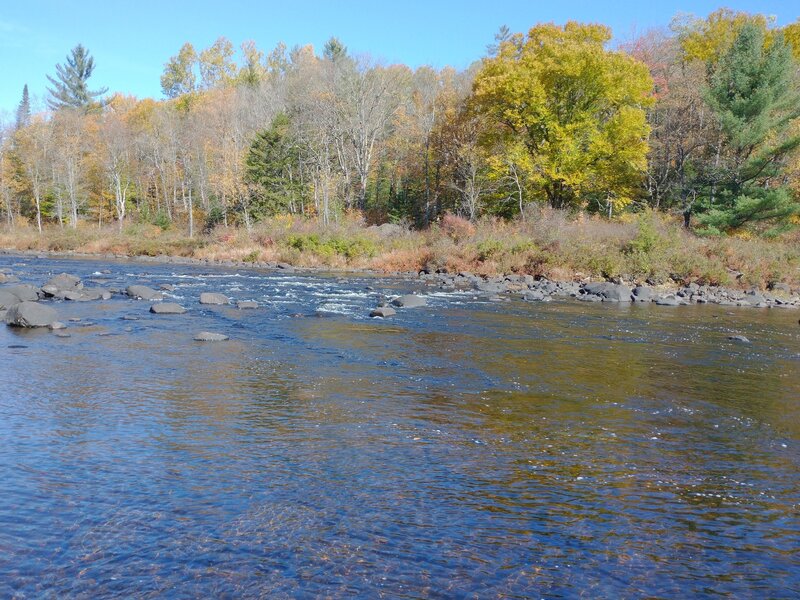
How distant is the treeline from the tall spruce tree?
0.11 metres

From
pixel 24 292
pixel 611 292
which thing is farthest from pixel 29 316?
pixel 611 292

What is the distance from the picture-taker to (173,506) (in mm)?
6316

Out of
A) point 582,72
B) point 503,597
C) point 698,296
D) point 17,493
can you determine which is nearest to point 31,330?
point 17,493

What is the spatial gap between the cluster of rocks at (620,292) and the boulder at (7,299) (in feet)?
57.1

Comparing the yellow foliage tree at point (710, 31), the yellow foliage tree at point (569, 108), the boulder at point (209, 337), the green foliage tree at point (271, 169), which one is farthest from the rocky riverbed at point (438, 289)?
the yellow foliage tree at point (710, 31)

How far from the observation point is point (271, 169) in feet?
176

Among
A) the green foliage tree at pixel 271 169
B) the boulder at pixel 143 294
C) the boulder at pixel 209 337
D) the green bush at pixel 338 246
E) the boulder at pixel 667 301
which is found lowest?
the boulder at pixel 667 301

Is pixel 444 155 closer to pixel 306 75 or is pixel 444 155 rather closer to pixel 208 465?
pixel 306 75

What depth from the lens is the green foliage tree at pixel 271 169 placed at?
52.8m

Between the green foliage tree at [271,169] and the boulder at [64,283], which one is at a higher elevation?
the green foliage tree at [271,169]

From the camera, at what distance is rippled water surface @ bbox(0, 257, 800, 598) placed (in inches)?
208

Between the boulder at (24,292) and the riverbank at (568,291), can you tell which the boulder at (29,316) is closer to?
the boulder at (24,292)

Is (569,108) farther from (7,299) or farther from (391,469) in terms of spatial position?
(391,469)

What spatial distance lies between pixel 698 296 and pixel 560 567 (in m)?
25.6
